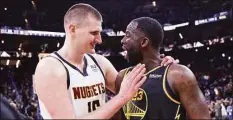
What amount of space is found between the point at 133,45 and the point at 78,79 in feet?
1.70

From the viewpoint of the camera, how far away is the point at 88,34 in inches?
107

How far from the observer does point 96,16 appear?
281 cm

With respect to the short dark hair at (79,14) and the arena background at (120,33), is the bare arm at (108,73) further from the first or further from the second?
the arena background at (120,33)

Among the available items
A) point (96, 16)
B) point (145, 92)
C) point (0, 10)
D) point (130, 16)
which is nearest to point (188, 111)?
point (145, 92)

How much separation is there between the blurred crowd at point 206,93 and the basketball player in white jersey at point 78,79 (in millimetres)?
8408

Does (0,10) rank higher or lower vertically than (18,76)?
higher

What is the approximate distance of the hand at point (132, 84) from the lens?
2.43 metres

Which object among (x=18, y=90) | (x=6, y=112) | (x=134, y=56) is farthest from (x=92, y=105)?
(x=18, y=90)

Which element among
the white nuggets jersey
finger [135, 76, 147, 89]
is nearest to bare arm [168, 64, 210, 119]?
finger [135, 76, 147, 89]

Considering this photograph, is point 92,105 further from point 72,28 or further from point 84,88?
point 72,28

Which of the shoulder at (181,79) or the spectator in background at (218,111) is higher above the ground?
the shoulder at (181,79)

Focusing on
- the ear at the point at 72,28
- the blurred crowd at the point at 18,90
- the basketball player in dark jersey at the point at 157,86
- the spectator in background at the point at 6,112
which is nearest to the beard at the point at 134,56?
the basketball player in dark jersey at the point at 157,86

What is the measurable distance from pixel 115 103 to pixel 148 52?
598 millimetres

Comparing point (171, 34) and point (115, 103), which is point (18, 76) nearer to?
point (171, 34)
